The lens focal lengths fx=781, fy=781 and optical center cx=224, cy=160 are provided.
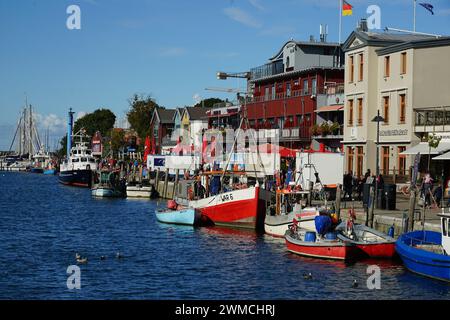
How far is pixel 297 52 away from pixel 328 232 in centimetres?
5032

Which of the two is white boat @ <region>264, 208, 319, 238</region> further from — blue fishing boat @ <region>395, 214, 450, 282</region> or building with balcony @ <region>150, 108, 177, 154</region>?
building with balcony @ <region>150, 108, 177, 154</region>

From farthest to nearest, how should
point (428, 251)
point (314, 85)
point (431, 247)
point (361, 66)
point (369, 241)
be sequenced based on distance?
point (314, 85), point (361, 66), point (369, 241), point (431, 247), point (428, 251)

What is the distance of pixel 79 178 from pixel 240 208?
65.8 metres

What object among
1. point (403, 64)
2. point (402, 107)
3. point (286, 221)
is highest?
point (403, 64)

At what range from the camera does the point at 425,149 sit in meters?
51.3

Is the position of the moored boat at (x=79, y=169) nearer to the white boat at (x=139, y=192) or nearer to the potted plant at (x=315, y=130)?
the white boat at (x=139, y=192)

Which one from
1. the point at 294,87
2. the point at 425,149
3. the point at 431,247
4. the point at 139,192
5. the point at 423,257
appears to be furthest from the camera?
the point at 294,87

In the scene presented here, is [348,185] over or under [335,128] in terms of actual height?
under

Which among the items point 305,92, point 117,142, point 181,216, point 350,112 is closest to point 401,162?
point 350,112

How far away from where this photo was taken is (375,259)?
114ft

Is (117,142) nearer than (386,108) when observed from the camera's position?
No

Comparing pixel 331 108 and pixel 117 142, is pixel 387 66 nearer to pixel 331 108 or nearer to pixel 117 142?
pixel 331 108

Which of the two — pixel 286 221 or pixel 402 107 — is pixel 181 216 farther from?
pixel 402 107


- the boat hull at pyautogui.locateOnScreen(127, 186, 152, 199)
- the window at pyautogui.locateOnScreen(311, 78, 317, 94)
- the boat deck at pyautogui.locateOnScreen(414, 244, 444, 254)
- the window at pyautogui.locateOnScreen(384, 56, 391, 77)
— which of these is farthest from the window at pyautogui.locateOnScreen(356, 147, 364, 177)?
the boat deck at pyautogui.locateOnScreen(414, 244, 444, 254)
